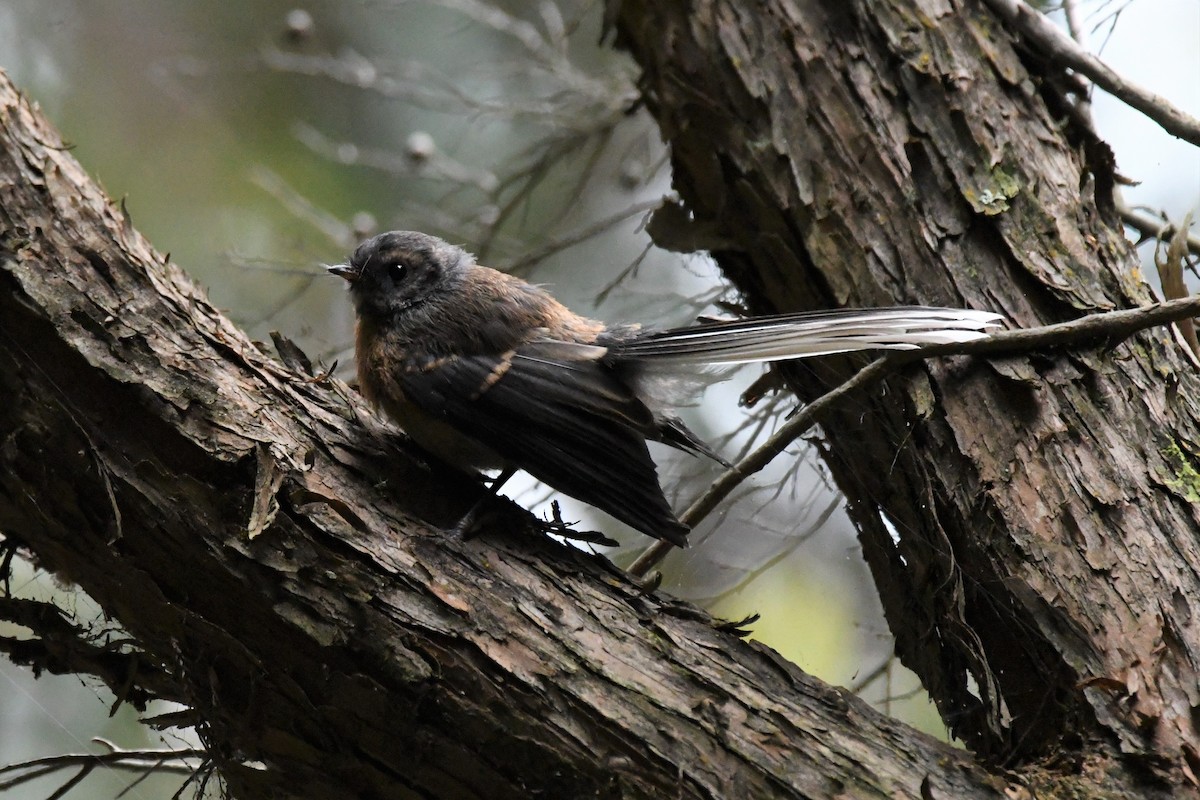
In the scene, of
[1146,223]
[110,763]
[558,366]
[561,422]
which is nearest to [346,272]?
[558,366]

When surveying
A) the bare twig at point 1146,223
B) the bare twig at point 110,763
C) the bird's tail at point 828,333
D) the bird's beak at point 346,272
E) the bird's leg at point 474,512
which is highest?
the bare twig at point 1146,223

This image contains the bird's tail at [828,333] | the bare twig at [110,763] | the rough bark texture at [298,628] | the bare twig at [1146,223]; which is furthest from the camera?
Result: the bare twig at [1146,223]

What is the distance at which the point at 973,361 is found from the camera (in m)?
2.62

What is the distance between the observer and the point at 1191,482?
2.41 m

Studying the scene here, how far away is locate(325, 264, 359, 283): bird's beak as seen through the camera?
9.46 ft

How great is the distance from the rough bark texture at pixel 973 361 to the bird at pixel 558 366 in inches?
11.6

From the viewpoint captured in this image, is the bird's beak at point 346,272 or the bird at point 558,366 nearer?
the bird at point 558,366

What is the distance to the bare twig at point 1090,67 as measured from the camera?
2.83 meters

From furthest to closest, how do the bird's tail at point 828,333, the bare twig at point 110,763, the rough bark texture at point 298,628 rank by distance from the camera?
the bird's tail at point 828,333, the bare twig at point 110,763, the rough bark texture at point 298,628

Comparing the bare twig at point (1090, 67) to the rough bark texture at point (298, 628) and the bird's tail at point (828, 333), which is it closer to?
the bird's tail at point (828, 333)

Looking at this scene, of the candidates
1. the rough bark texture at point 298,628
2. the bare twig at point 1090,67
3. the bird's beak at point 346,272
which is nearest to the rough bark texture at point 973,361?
the bare twig at point 1090,67

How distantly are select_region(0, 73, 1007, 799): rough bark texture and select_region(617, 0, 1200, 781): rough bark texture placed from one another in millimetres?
398

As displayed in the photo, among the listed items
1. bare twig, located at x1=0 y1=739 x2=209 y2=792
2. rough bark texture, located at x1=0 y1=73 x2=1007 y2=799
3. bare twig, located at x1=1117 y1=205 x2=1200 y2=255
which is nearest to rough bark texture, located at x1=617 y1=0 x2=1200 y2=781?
bare twig, located at x1=1117 y1=205 x2=1200 y2=255

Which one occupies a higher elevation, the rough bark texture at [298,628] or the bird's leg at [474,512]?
the bird's leg at [474,512]
